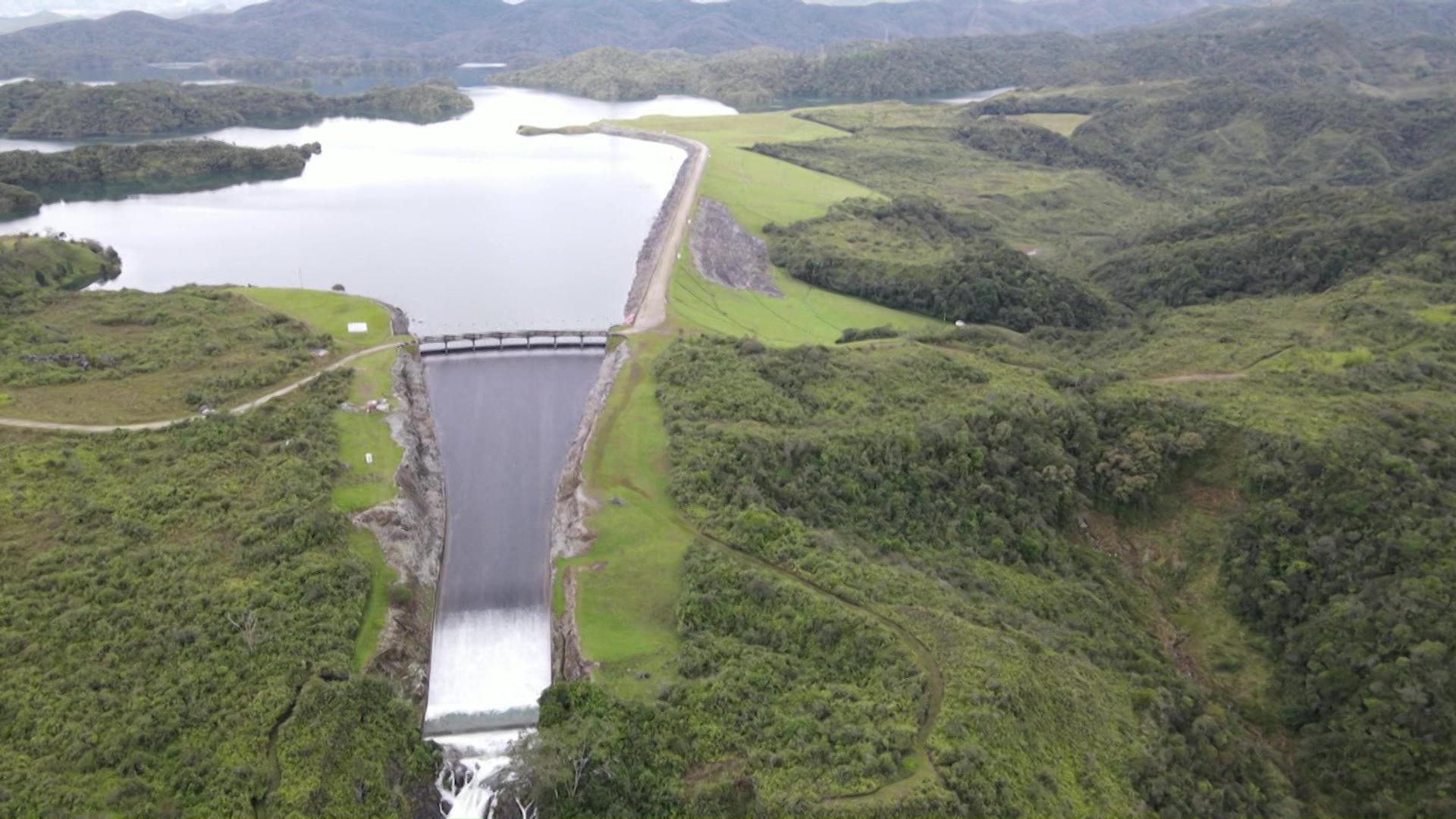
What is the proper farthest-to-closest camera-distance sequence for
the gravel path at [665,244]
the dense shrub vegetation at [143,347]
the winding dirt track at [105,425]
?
the gravel path at [665,244] → the dense shrub vegetation at [143,347] → the winding dirt track at [105,425]

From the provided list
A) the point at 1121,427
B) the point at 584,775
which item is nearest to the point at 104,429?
the point at 584,775

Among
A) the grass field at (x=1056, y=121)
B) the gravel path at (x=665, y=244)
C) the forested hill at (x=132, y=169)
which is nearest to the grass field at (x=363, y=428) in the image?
the gravel path at (x=665, y=244)

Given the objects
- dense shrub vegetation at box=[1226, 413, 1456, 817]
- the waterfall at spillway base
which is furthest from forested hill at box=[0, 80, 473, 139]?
dense shrub vegetation at box=[1226, 413, 1456, 817]

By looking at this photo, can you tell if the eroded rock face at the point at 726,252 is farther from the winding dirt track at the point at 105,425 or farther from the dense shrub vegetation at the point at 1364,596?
the dense shrub vegetation at the point at 1364,596

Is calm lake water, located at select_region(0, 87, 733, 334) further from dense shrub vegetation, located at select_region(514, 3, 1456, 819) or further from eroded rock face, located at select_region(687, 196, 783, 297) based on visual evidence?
dense shrub vegetation, located at select_region(514, 3, 1456, 819)

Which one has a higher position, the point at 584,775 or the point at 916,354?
the point at 916,354

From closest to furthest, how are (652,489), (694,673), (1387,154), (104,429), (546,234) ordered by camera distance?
(694,673)
(652,489)
(104,429)
(546,234)
(1387,154)

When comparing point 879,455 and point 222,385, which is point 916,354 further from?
point 222,385
